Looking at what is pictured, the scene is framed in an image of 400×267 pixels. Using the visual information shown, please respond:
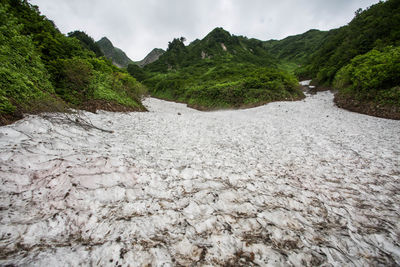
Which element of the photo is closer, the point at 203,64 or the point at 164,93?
the point at 164,93

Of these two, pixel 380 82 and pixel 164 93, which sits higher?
pixel 164 93

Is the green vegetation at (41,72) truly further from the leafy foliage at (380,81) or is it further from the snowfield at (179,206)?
the leafy foliage at (380,81)

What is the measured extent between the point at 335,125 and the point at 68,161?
1292 centimetres

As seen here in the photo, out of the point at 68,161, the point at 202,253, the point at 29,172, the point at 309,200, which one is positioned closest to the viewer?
the point at 202,253

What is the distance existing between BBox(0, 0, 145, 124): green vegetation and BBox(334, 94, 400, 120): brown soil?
61.3 ft

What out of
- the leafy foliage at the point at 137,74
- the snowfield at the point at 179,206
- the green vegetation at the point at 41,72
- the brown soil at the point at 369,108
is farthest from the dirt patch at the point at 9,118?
the leafy foliage at the point at 137,74

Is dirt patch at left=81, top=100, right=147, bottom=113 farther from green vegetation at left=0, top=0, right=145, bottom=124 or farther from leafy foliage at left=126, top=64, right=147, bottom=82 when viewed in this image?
leafy foliage at left=126, top=64, right=147, bottom=82

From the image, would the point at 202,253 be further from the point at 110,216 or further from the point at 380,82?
the point at 380,82

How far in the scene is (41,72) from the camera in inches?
254

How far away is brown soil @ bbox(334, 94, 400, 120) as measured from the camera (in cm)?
989

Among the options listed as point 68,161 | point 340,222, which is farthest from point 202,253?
point 68,161

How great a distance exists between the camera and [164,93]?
3547cm

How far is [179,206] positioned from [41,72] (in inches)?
347

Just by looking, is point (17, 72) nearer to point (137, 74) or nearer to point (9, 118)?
point (9, 118)
